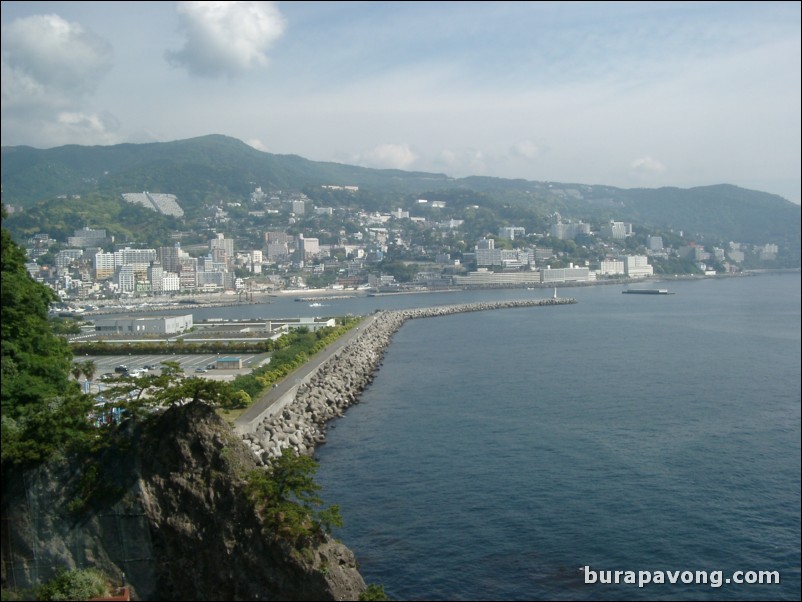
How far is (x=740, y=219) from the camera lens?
52531 mm

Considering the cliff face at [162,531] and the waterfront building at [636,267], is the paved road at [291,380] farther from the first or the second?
the waterfront building at [636,267]

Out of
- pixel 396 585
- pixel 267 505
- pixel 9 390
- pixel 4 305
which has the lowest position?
pixel 396 585

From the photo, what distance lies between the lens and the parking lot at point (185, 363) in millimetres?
9383

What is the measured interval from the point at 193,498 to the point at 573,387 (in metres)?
6.39

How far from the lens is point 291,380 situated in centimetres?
849

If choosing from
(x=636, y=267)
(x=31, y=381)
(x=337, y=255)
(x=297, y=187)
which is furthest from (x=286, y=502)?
(x=297, y=187)

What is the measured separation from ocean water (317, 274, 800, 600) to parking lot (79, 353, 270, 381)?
6.05ft

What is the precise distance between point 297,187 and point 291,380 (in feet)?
189

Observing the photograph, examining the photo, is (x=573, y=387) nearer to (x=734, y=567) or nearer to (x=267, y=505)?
(x=734, y=567)

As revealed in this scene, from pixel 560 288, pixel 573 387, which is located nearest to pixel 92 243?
pixel 560 288

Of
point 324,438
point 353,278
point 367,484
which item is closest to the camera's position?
point 367,484

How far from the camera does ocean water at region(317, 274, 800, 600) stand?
4.09m

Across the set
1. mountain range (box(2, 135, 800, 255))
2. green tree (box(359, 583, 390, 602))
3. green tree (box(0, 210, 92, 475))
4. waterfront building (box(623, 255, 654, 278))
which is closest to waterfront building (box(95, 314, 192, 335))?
green tree (box(0, 210, 92, 475))

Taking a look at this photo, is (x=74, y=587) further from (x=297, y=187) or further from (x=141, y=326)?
(x=297, y=187)
